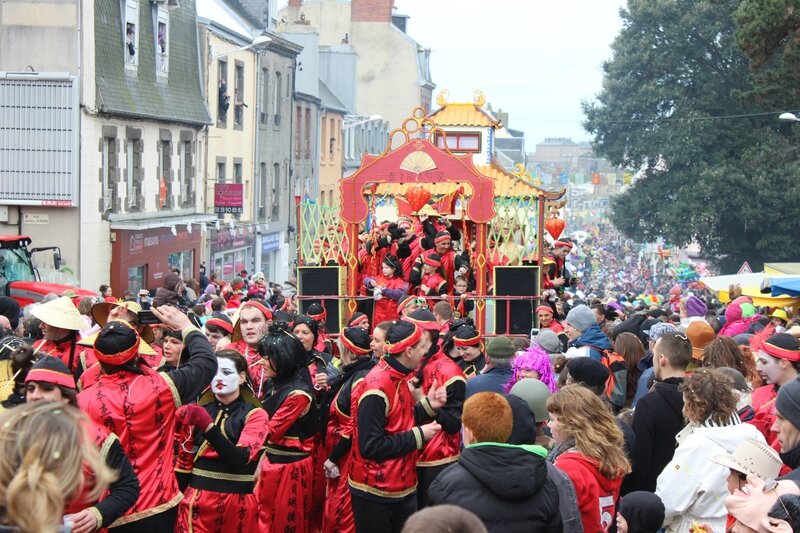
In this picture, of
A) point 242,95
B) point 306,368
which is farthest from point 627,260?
point 306,368

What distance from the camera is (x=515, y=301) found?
14.7 meters

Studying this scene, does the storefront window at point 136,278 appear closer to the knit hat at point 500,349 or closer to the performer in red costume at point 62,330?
the knit hat at point 500,349

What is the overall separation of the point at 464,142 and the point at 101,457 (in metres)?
21.9

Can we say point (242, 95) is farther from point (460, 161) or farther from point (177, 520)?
point (177, 520)

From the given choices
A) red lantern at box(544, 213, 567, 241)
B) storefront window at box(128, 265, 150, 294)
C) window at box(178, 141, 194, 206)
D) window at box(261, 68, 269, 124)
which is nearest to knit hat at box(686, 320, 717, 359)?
red lantern at box(544, 213, 567, 241)

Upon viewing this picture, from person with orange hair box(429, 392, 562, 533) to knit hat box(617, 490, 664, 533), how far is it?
0.46m

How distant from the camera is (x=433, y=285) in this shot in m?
14.4

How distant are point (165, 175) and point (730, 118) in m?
21.7

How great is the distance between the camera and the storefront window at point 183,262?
29.5m

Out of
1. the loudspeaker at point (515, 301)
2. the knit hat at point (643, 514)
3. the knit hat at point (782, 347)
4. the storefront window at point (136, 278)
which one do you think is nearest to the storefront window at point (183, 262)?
the storefront window at point (136, 278)

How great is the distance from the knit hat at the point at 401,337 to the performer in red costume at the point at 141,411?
126 cm

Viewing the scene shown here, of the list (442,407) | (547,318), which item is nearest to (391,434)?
(442,407)

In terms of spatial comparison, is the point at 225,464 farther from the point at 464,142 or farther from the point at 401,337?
the point at 464,142

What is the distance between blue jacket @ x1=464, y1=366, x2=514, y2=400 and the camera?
7.85 m
